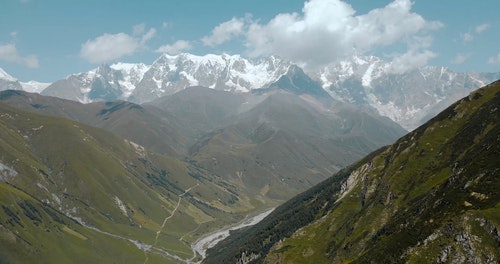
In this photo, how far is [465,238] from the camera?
163 metres

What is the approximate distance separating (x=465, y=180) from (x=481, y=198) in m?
21.9

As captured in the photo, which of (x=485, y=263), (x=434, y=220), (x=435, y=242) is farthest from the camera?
(x=434, y=220)

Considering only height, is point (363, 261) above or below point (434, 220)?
below

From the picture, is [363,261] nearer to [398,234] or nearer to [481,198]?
[398,234]

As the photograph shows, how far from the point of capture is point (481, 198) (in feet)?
578

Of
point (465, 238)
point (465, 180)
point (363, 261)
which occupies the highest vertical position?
point (465, 180)

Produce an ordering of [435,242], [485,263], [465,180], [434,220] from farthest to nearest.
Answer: [465,180] → [434,220] → [435,242] → [485,263]

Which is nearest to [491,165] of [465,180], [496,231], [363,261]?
[465,180]

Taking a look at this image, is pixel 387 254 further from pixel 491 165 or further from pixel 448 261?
pixel 491 165

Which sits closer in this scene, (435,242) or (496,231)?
(496,231)

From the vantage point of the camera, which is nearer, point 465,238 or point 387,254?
point 465,238

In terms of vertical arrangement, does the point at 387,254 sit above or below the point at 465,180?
below

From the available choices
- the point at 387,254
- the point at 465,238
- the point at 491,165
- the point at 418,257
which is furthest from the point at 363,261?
the point at 491,165

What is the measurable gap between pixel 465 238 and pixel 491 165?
43901mm
